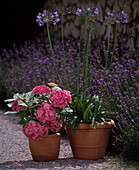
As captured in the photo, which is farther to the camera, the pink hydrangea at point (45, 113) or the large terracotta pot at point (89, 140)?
the large terracotta pot at point (89, 140)

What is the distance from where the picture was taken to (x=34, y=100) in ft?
9.36

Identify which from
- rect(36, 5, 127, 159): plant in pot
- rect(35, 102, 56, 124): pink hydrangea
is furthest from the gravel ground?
rect(35, 102, 56, 124): pink hydrangea

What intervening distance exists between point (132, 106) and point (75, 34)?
3602 mm

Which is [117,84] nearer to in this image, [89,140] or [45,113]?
[89,140]

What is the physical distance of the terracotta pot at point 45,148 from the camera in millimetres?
2820

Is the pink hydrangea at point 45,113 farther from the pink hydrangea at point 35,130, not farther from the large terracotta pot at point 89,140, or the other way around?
the large terracotta pot at point 89,140

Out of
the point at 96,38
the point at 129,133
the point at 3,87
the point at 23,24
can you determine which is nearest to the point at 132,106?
the point at 129,133

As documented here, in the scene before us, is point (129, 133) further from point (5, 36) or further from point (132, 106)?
point (5, 36)

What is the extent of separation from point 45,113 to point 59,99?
0.59 feet

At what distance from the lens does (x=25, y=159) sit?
3.09 meters

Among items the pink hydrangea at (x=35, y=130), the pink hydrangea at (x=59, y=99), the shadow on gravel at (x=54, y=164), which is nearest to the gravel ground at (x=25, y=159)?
the shadow on gravel at (x=54, y=164)

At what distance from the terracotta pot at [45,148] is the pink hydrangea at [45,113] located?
192mm

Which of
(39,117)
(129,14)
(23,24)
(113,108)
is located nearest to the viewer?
(39,117)

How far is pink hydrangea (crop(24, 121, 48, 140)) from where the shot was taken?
2.74m
